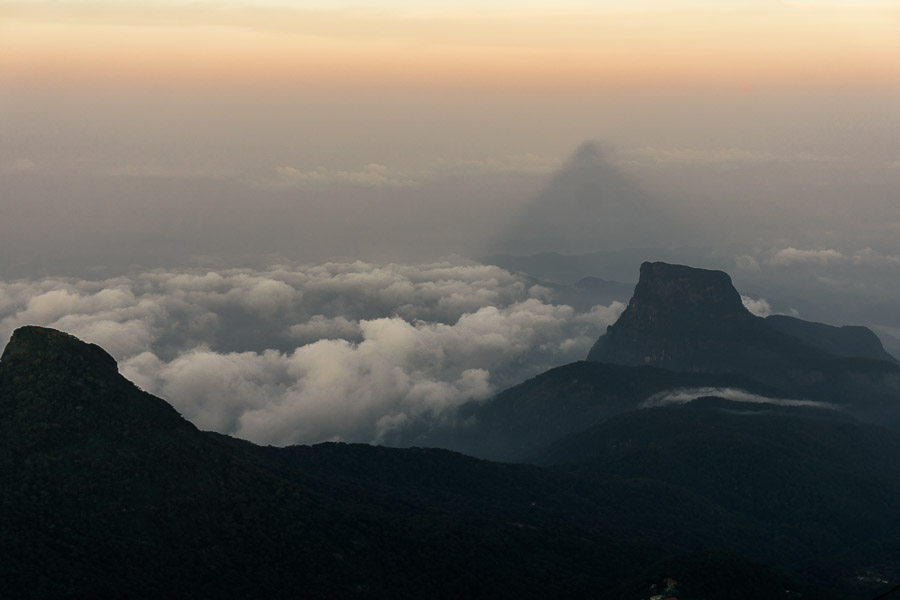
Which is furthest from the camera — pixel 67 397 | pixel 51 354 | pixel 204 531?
pixel 51 354

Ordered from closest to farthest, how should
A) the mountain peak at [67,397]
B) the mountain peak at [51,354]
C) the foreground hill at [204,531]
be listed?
the foreground hill at [204,531]
the mountain peak at [67,397]
the mountain peak at [51,354]

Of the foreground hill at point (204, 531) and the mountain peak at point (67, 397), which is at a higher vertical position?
the mountain peak at point (67, 397)

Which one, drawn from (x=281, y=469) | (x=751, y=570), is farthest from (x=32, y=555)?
(x=751, y=570)

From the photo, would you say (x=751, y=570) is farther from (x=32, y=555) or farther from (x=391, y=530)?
(x=32, y=555)

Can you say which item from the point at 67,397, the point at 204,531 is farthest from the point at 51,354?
the point at 204,531

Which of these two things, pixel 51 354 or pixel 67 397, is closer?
pixel 67 397

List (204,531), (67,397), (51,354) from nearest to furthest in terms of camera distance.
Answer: (204,531), (67,397), (51,354)

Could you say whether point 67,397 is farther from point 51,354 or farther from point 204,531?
point 204,531

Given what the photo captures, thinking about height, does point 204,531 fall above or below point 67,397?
below
